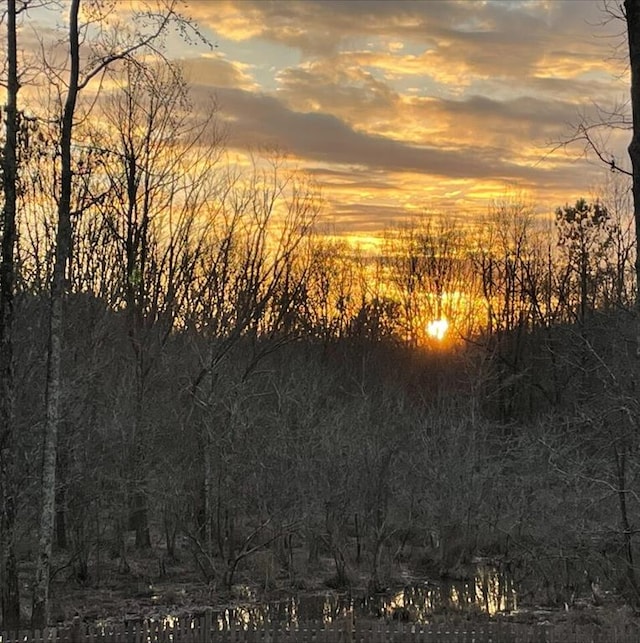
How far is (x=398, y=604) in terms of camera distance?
53.7 ft

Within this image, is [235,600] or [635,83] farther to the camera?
[235,600]

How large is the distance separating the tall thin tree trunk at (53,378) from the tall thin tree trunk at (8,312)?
0.62 m

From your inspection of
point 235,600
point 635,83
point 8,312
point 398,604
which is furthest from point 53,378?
point 635,83

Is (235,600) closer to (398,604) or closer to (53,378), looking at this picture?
(398,604)

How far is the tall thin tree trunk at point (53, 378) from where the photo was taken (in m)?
11.2

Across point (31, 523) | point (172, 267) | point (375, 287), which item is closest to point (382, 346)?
point (375, 287)

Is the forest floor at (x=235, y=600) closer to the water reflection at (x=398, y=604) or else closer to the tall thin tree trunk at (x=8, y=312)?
the water reflection at (x=398, y=604)

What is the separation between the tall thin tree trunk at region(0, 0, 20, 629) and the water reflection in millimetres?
3783

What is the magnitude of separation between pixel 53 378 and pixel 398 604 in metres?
8.84

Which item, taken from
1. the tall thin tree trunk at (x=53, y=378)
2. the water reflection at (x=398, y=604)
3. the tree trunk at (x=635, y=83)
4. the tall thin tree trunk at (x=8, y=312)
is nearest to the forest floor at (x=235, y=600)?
the water reflection at (x=398, y=604)

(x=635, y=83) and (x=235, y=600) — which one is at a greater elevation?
(x=635, y=83)

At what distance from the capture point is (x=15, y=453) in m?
14.4

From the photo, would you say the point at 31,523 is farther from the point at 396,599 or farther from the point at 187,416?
the point at 396,599

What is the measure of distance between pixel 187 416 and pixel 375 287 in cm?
3277
